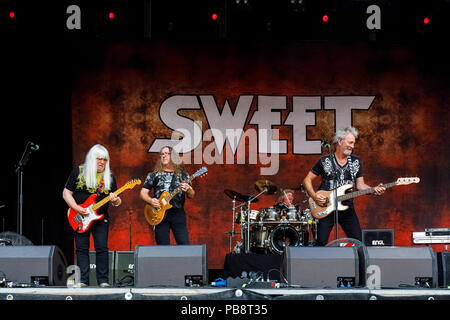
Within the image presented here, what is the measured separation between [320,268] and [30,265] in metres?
2.55

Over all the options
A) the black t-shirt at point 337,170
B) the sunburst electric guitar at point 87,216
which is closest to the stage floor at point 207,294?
the sunburst electric guitar at point 87,216

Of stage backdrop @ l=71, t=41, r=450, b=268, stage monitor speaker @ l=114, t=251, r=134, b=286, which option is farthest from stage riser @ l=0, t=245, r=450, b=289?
stage backdrop @ l=71, t=41, r=450, b=268

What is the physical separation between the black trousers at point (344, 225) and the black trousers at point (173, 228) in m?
1.70

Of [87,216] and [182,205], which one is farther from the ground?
[182,205]

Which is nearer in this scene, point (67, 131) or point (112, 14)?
point (112, 14)

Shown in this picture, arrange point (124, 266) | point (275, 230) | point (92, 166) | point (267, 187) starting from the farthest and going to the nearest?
point (267, 187), point (275, 230), point (124, 266), point (92, 166)

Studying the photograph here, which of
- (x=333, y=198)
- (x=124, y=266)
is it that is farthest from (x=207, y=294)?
(x=124, y=266)

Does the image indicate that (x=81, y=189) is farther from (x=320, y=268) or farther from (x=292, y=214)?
(x=292, y=214)

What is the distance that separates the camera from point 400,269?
5.69 meters

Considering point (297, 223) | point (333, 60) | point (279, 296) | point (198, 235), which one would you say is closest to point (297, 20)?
Answer: point (333, 60)

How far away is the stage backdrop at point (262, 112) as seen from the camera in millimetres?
11477

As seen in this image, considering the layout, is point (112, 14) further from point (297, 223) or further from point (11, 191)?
point (297, 223)

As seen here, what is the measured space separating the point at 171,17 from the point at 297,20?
199 cm

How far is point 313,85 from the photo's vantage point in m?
11.6
